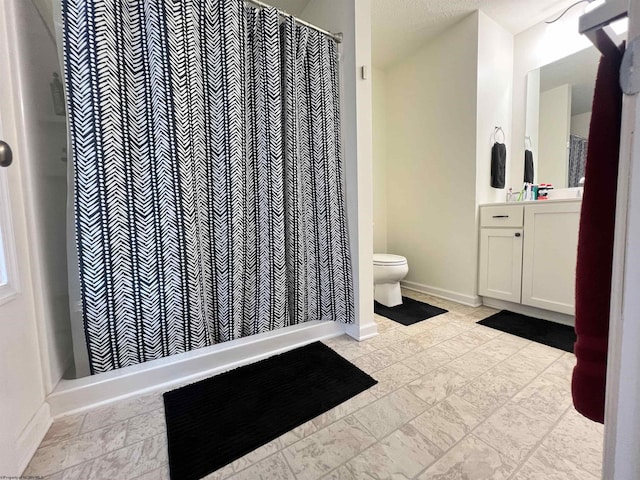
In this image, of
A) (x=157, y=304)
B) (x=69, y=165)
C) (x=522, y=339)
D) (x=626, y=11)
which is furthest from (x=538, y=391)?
(x=69, y=165)

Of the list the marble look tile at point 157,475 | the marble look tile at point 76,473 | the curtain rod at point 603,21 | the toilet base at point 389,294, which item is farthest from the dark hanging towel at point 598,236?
the toilet base at point 389,294

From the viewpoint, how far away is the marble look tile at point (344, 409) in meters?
0.98

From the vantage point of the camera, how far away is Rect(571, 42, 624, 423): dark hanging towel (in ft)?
1.36

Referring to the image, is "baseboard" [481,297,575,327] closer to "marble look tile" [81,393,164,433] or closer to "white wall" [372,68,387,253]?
"white wall" [372,68,387,253]

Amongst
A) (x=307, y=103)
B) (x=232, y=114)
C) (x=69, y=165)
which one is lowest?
(x=69, y=165)

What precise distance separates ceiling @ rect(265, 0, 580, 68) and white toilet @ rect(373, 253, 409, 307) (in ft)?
6.19

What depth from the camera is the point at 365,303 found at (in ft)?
5.46

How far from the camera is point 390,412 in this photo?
1019 mm

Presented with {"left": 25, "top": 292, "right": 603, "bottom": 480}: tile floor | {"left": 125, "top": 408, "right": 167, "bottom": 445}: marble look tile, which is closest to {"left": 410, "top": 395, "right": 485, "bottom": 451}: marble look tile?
{"left": 25, "top": 292, "right": 603, "bottom": 480}: tile floor

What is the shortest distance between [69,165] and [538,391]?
2.13m

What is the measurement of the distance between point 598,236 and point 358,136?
1319 mm

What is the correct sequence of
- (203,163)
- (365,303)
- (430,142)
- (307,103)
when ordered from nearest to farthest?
(203,163) < (307,103) < (365,303) < (430,142)

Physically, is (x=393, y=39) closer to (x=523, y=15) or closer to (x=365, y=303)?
(x=523, y=15)

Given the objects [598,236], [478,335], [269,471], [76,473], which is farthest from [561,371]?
[76,473]
